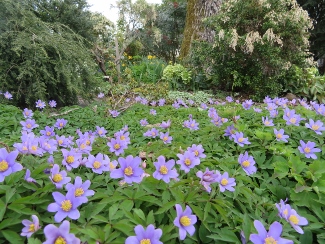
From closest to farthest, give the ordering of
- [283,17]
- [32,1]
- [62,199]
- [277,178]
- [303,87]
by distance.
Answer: [62,199] → [277,178] → [32,1] → [283,17] → [303,87]

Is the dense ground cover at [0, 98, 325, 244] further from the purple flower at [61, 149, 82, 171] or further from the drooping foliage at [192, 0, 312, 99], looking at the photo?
the drooping foliage at [192, 0, 312, 99]

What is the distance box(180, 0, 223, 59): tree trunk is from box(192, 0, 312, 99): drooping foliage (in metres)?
1.27

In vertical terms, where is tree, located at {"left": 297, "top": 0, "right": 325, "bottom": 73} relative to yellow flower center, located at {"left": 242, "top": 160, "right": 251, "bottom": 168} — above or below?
above

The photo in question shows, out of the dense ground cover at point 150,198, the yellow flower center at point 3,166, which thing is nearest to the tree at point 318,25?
the dense ground cover at point 150,198

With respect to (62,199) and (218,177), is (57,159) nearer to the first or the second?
(62,199)

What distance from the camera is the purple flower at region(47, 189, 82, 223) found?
72 centimetres

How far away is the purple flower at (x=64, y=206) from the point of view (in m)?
0.72

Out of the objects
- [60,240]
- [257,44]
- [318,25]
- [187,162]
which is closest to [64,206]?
[60,240]

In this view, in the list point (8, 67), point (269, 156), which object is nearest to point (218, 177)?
point (269, 156)

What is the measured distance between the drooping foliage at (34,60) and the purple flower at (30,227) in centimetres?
330

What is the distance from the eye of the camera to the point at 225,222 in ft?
2.85

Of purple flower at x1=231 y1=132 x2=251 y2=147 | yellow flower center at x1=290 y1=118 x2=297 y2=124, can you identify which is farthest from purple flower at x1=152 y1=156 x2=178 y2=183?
yellow flower center at x1=290 y1=118 x2=297 y2=124

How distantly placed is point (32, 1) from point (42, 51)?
179 centimetres

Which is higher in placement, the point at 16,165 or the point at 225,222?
the point at 16,165
